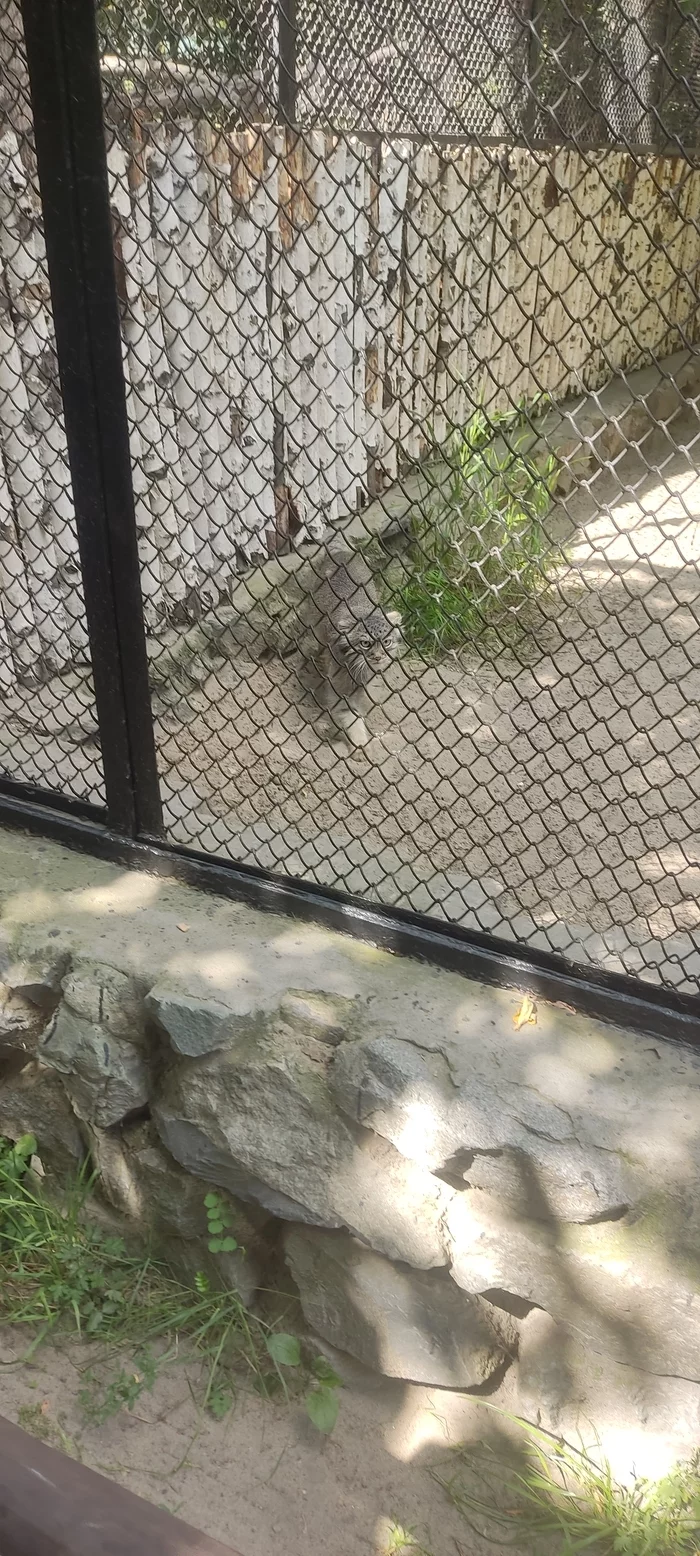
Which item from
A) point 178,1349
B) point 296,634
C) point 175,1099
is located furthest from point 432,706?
point 178,1349

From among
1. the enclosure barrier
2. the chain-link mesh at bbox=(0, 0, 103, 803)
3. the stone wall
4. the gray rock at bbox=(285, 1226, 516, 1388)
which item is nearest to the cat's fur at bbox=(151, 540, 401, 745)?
the chain-link mesh at bbox=(0, 0, 103, 803)

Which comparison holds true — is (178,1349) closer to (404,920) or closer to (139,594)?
(404,920)

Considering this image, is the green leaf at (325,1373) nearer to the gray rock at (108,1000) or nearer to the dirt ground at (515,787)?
the gray rock at (108,1000)

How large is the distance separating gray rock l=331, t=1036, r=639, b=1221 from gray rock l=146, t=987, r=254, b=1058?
0.22 m

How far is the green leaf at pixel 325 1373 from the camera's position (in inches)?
84.4

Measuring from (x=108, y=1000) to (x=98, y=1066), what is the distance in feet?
0.47

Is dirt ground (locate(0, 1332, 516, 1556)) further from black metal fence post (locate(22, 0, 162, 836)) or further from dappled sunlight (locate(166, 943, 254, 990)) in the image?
black metal fence post (locate(22, 0, 162, 836))

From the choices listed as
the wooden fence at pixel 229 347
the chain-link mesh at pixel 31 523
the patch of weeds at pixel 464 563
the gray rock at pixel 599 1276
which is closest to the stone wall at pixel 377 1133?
the gray rock at pixel 599 1276

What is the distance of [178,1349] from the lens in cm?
222

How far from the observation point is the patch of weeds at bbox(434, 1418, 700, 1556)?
1.78 metres

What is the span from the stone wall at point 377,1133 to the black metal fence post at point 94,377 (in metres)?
0.36

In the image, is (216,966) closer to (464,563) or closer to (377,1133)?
(377,1133)

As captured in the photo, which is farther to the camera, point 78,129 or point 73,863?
point 73,863

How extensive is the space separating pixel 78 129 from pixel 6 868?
1.50 meters
